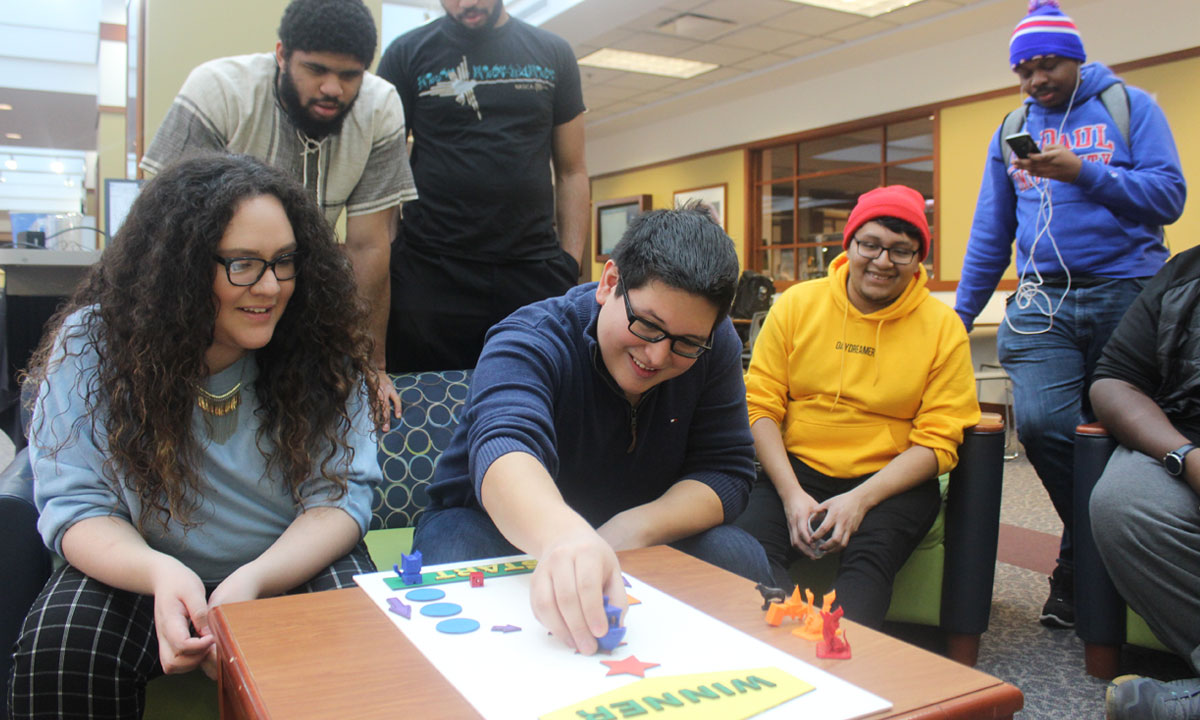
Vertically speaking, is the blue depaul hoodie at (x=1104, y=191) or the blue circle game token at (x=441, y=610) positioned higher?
the blue depaul hoodie at (x=1104, y=191)

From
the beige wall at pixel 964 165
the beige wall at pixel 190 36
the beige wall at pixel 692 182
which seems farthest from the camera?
the beige wall at pixel 692 182

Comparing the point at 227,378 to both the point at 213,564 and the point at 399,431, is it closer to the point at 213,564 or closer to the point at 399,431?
the point at 213,564

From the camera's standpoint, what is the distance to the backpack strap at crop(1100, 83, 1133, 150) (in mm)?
2150

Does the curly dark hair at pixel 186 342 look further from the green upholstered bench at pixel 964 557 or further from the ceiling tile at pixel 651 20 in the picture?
the ceiling tile at pixel 651 20

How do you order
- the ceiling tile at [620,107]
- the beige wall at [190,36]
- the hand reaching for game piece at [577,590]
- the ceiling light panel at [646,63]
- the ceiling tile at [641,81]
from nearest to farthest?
the hand reaching for game piece at [577,590]
the beige wall at [190,36]
the ceiling light panel at [646,63]
the ceiling tile at [641,81]
the ceiling tile at [620,107]

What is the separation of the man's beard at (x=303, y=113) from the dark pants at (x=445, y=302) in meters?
0.39

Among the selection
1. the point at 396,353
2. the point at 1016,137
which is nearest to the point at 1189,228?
the point at 1016,137

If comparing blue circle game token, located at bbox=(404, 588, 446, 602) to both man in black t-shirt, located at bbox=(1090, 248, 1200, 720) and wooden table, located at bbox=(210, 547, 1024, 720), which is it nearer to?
wooden table, located at bbox=(210, 547, 1024, 720)

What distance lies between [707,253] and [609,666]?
1.92 ft

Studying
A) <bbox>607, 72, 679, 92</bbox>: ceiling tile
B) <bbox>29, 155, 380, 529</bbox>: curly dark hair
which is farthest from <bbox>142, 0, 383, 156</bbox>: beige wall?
<bbox>607, 72, 679, 92</bbox>: ceiling tile

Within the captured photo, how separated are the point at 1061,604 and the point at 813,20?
17.2 feet

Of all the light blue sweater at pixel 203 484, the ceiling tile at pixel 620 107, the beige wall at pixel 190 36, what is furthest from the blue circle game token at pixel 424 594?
the ceiling tile at pixel 620 107

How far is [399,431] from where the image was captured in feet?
6.39

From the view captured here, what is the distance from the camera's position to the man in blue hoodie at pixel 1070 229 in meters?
2.08
